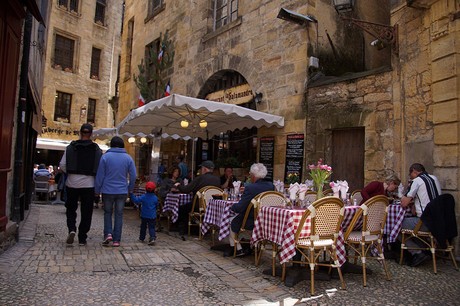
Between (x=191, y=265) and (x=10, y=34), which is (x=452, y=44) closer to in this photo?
(x=191, y=265)

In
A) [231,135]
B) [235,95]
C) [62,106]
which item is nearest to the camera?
[235,95]

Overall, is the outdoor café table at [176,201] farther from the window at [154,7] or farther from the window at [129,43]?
the window at [129,43]

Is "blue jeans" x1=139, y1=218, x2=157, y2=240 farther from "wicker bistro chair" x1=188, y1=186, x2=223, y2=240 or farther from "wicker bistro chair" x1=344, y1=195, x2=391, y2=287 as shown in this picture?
"wicker bistro chair" x1=344, y1=195, x2=391, y2=287

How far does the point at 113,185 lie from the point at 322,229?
2818 millimetres

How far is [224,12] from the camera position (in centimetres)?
1088

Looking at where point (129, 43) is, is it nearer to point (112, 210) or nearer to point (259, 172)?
point (112, 210)

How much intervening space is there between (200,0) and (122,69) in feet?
22.4

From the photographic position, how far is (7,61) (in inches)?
156

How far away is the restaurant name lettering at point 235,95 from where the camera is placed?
9.51 m

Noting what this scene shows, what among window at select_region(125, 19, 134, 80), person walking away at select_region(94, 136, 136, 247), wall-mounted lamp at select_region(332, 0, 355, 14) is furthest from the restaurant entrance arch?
window at select_region(125, 19, 134, 80)

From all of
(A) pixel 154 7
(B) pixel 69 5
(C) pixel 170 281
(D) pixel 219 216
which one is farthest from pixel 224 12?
(B) pixel 69 5

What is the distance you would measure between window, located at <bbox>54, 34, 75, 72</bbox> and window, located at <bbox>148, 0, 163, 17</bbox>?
9.05 metres

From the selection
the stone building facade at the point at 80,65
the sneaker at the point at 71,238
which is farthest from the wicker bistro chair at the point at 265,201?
the stone building facade at the point at 80,65

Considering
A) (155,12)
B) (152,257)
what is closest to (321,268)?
(152,257)
